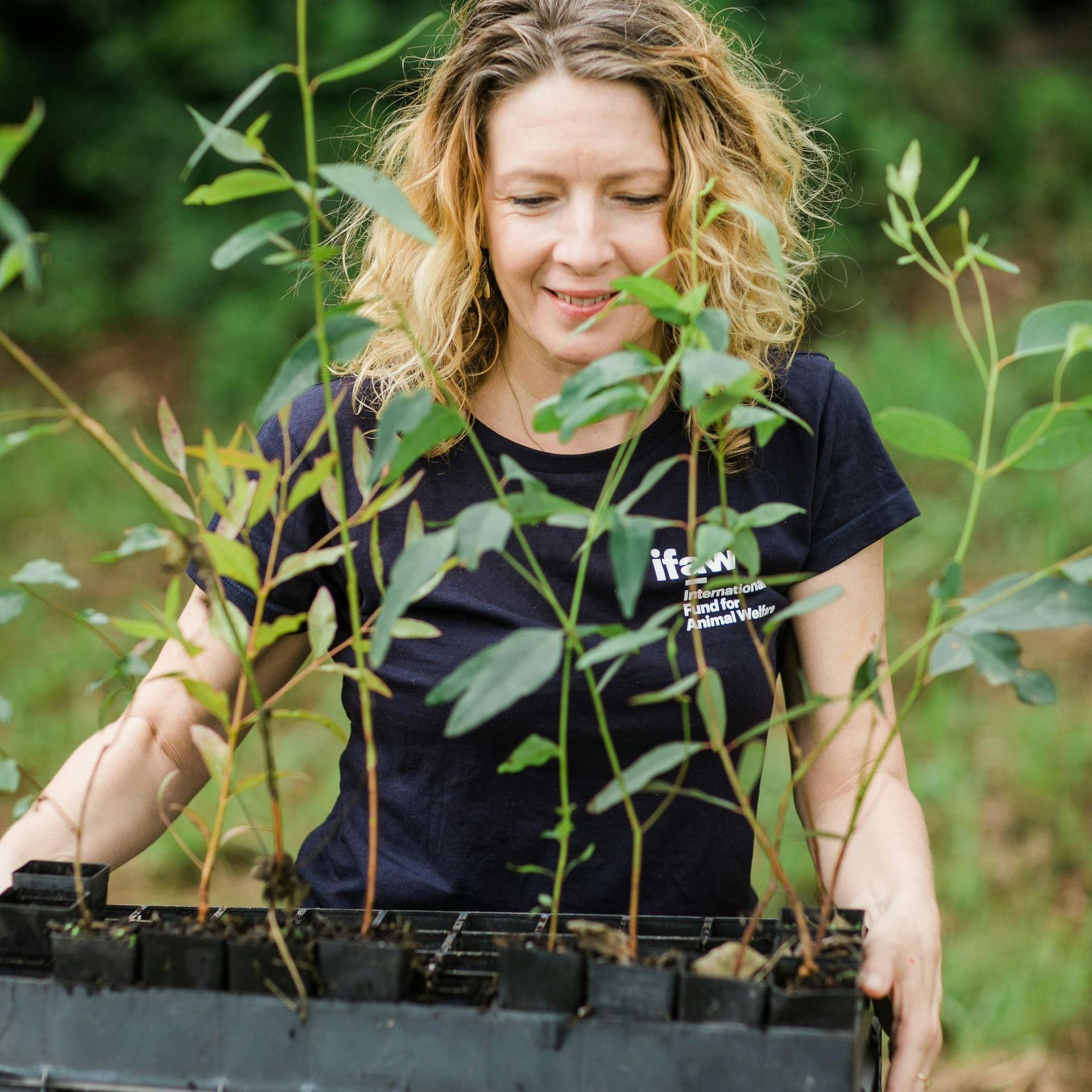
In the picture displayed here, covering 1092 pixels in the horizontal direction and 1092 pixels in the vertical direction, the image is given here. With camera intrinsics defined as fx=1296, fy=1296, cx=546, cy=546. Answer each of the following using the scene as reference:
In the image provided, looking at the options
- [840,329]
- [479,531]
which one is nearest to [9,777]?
[479,531]

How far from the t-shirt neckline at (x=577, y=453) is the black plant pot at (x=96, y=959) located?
24.4 inches

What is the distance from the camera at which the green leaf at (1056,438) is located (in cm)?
67

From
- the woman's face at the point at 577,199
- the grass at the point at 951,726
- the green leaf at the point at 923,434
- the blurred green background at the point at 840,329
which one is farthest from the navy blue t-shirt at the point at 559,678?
the blurred green background at the point at 840,329

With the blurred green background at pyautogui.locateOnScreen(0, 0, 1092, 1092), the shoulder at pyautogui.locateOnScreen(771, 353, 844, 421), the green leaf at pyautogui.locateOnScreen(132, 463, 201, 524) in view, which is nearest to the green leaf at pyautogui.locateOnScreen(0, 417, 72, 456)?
the green leaf at pyautogui.locateOnScreen(132, 463, 201, 524)

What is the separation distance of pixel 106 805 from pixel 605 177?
2.13 feet

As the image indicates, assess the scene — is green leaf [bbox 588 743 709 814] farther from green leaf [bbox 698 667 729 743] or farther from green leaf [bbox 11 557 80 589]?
green leaf [bbox 11 557 80 589]

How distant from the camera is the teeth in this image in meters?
1.13

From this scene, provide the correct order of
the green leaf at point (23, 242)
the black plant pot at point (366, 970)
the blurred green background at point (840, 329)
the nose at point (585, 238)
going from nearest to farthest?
the green leaf at point (23, 242), the black plant pot at point (366, 970), the nose at point (585, 238), the blurred green background at point (840, 329)

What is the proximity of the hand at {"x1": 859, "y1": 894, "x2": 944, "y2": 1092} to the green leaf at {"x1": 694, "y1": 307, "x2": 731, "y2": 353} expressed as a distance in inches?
18.1

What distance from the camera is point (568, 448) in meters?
1.27

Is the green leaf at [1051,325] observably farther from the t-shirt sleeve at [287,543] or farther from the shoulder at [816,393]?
the t-shirt sleeve at [287,543]

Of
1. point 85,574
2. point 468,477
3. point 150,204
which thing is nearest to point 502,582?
point 468,477

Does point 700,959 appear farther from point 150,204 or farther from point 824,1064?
point 150,204

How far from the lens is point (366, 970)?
0.69m
